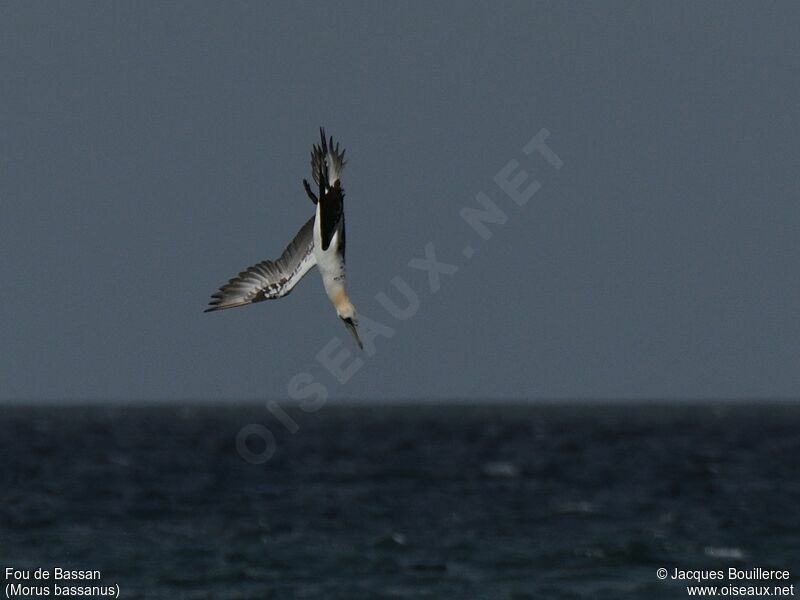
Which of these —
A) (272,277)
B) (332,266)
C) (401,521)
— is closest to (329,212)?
(332,266)

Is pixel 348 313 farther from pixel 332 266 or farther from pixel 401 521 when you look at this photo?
pixel 401 521

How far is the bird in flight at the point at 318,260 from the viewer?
9828 mm

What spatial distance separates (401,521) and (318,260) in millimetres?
43778

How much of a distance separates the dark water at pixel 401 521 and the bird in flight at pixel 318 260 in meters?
28.0

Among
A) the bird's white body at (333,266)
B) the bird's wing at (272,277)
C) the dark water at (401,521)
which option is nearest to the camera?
the bird's white body at (333,266)

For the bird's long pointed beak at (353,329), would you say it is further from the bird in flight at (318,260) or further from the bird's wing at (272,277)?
the bird's wing at (272,277)

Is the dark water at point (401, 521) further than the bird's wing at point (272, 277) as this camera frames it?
Yes

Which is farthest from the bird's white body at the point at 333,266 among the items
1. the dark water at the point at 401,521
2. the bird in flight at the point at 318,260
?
the dark water at the point at 401,521

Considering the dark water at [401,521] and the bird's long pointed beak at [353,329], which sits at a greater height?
the dark water at [401,521]

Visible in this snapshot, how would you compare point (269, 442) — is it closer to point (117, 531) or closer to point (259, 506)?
point (259, 506)

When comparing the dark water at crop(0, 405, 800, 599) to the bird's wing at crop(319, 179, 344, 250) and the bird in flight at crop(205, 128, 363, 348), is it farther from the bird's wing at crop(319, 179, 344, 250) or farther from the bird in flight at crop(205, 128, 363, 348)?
the bird's wing at crop(319, 179, 344, 250)

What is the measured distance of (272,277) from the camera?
444 inches

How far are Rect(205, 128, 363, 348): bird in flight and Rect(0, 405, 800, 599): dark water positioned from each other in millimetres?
28020

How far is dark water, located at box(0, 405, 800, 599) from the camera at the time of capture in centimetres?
4044
